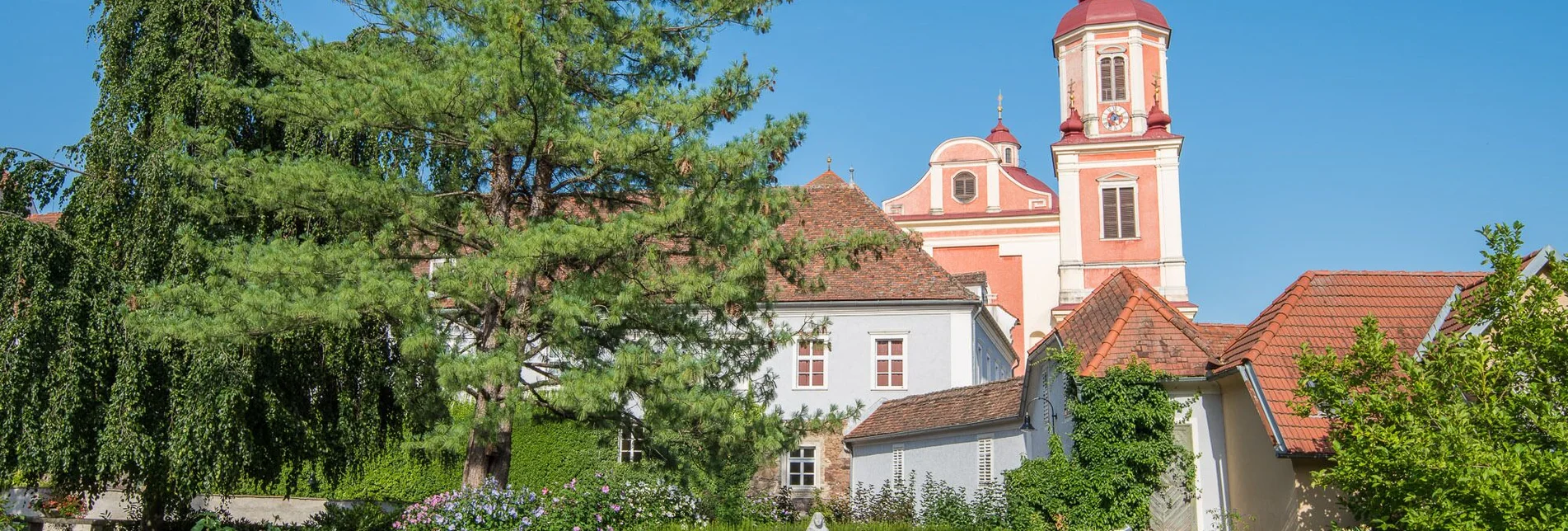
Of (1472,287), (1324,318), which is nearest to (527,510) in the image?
(1324,318)

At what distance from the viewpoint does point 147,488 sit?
14.7m

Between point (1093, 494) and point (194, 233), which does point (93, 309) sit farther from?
point (1093, 494)

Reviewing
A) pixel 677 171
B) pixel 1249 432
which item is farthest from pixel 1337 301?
pixel 677 171

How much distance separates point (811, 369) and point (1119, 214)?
15.1 m

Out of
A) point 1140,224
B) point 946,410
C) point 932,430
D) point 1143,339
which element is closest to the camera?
point 1143,339

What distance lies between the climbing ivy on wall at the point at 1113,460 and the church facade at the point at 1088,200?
20.8 meters

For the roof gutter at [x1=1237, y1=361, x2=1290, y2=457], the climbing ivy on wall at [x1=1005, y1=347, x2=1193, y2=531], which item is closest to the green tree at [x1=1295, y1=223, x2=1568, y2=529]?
the roof gutter at [x1=1237, y1=361, x2=1290, y2=457]

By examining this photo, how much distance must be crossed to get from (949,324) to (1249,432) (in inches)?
511

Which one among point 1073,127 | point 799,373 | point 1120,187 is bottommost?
point 799,373

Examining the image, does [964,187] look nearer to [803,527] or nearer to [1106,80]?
[1106,80]

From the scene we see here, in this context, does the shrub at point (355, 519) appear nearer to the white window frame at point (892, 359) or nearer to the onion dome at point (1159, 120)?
the white window frame at point (892, 359)

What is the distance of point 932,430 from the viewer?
22781 mm

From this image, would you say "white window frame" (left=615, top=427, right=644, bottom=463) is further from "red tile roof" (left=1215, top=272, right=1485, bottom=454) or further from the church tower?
the church tower

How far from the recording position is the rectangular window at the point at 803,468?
86.6ft
